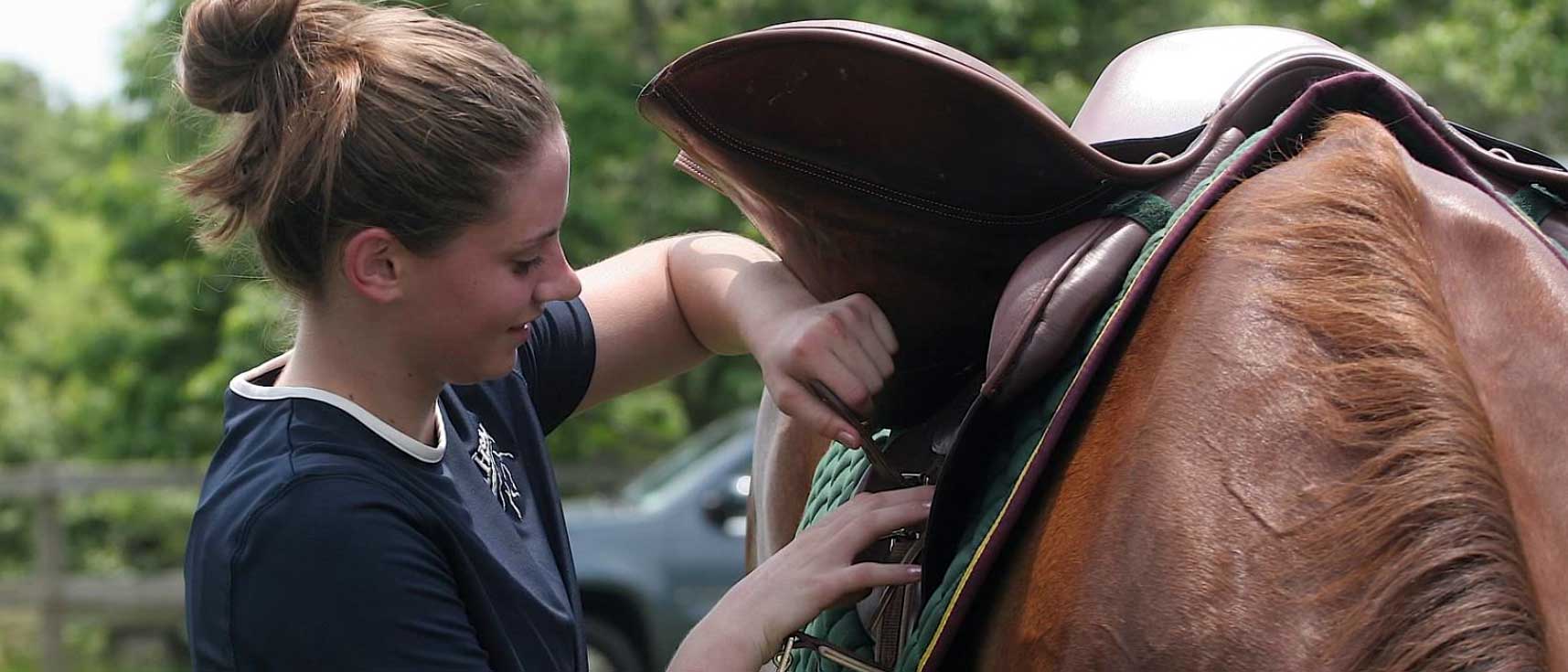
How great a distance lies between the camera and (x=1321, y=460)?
1041mm

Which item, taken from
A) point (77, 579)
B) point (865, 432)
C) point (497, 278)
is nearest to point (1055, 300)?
point (865, 432)

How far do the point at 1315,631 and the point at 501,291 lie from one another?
788 millimetres

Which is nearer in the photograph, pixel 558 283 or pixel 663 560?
pixel 558 283

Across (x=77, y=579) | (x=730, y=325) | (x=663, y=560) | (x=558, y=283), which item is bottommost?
(x=77, y=579)

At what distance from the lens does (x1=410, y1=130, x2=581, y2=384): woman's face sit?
142 centimetres

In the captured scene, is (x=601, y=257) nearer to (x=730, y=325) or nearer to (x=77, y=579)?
(x=77, y=579)

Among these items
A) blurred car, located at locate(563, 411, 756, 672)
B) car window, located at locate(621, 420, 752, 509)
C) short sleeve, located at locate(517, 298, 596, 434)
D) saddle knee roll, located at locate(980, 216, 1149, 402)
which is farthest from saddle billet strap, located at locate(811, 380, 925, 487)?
car window, located at locate(621, 420, 752, 509)

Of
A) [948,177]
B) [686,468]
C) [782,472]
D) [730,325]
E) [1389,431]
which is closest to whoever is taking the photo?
[1389,431]

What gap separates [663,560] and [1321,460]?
252 inches

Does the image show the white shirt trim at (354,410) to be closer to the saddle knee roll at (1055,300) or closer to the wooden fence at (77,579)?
the saddle knee roll at (1055,300)

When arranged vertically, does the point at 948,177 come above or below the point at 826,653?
above

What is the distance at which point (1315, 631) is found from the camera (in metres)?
0.98

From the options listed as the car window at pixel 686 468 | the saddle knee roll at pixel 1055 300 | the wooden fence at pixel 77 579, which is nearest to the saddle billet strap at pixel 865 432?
the saddle knee roll at pixel 1055 300

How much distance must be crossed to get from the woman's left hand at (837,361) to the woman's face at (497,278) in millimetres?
227
